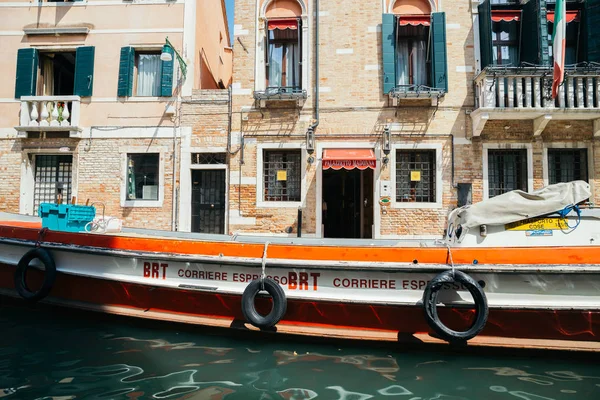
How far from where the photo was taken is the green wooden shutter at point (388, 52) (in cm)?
928

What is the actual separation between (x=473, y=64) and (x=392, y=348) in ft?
25.7

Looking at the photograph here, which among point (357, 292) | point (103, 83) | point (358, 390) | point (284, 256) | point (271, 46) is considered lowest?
point (358, 390)

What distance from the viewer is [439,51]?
9.25m

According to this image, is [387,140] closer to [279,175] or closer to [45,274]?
[279,175]

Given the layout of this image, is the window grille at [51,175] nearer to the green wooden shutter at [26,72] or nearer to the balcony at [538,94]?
the green wooden shutter at [26,72]

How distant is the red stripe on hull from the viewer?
3.95 metres

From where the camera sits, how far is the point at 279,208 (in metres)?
9.45

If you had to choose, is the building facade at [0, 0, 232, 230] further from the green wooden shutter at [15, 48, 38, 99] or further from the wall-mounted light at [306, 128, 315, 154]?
the wall-mounted light at [306, 128, 315, 154]

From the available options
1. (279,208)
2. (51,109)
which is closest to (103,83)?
(51,109)

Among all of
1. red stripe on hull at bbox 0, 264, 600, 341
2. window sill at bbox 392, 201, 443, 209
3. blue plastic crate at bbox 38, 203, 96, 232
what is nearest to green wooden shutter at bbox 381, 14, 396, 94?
window sill at bbox 392, 201, 443, 209

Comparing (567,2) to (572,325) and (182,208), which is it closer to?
(572,325)

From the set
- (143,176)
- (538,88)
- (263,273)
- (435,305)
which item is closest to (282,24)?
(143,176)

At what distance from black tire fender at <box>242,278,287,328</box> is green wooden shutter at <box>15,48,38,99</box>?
962 centimetres

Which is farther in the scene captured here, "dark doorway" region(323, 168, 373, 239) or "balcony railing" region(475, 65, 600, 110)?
"dark doorway" region(323, 168, 373, 239)
